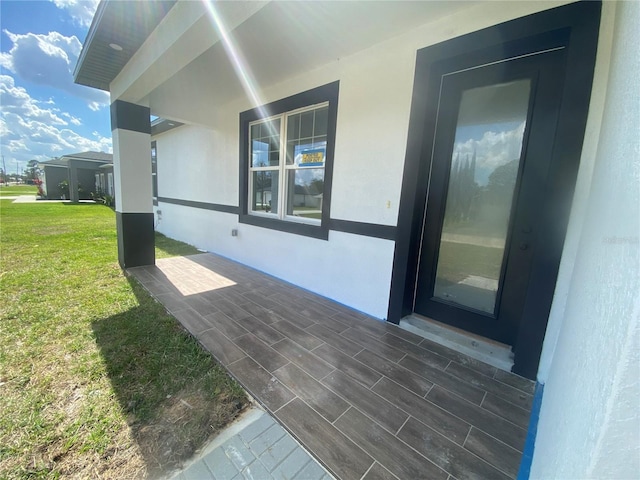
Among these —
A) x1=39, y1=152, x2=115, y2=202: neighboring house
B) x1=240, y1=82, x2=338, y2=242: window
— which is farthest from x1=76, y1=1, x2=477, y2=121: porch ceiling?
x1=39, y1=152, x2=115, y2=202: neighboring house

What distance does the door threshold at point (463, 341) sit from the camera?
2.12 meters

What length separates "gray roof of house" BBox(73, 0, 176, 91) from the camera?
240cm

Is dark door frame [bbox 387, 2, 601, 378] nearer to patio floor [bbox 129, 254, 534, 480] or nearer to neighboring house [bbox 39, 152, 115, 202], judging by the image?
patio floor [bbox 129, 254, 534, 480]

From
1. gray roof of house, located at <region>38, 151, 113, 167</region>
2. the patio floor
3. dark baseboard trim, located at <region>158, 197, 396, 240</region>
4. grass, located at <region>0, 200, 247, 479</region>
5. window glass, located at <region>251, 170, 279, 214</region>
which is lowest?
grass, located at <region>0, 200, 247, 479</region>

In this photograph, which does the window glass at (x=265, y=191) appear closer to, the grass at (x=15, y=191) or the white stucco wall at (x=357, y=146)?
the white stucco wall at (x=357, y=146)

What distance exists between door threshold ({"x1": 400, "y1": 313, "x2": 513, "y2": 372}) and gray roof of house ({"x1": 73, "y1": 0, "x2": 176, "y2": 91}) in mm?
3747

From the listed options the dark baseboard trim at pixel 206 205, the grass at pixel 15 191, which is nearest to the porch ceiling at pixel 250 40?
the dark baseboard trim at pixel 206 205

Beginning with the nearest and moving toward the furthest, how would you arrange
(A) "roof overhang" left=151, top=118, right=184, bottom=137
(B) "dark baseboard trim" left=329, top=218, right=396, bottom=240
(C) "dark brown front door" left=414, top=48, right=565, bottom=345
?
(C) "dark brown front door" left=414, top=48, right=565, bottom=345 < (B) "dark baseboard trim" left=329, top=218, right=396, bottom=240 < (A) "roof overhang" left=151, top=118, right=184, bottom=137

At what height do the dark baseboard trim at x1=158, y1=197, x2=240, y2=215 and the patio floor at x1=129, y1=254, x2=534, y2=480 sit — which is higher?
the dark baseboard trim at x1=158, y1=197, x2=240, y2=215

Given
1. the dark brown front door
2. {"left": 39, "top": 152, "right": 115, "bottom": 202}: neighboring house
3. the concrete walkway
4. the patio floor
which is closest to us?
the concrete walkway

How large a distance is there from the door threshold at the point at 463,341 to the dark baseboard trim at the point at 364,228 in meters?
0.91

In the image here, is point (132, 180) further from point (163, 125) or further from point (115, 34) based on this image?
point (163, 125)

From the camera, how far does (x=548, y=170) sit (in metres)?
1.87

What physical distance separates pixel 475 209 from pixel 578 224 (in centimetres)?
71
